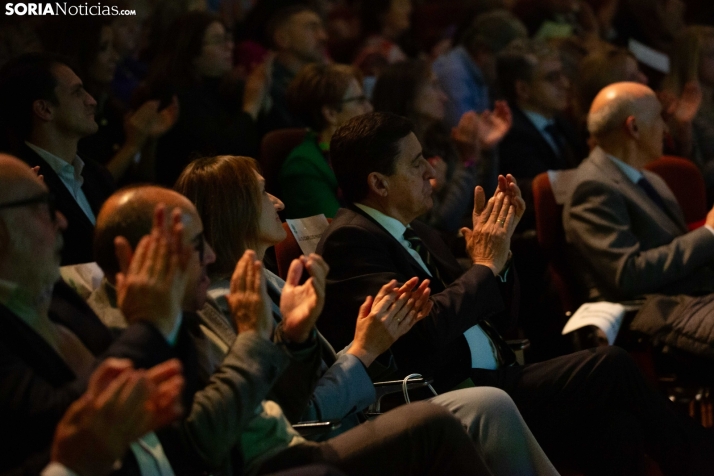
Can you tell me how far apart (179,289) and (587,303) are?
2.01m

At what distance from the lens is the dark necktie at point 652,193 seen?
3535mm

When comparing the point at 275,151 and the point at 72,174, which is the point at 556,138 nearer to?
the point at 275,151

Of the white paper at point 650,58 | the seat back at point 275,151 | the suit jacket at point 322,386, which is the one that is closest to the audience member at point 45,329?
the suit jacket at point 322,386

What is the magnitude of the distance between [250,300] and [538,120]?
3.20 meters

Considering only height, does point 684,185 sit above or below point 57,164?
below

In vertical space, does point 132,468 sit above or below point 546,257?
above

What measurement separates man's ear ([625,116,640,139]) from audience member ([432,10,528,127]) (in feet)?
5.02

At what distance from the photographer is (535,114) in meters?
4.82

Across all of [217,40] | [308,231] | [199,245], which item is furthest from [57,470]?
[217,40]

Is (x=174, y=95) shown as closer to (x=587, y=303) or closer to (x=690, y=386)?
(x=587, y=303)

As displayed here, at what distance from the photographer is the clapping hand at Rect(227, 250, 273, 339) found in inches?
A: 72.9

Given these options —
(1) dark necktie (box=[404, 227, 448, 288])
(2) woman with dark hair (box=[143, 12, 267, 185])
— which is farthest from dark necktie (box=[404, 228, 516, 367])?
(2) woman with dark hair (box=[143, 12, 267, 185])

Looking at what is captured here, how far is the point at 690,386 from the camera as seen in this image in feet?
10.5

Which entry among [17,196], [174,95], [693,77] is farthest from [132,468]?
[693,77]
